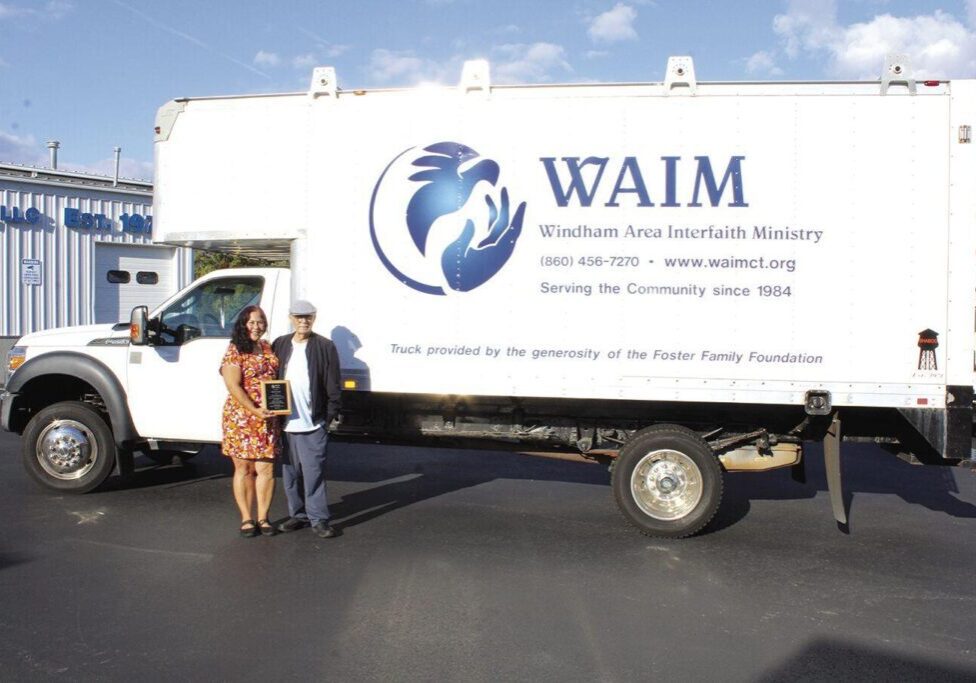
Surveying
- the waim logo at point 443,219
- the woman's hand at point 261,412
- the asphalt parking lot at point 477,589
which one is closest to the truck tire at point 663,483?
the asphalt parking lot at point 477,589

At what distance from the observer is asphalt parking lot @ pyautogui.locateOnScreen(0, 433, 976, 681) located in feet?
14.0

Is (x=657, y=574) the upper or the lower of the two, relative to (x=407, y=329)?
lower

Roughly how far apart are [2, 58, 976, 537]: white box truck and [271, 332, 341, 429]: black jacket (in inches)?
15.3

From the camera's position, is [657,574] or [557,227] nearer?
[657,574]

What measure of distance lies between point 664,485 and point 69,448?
519 centimetres

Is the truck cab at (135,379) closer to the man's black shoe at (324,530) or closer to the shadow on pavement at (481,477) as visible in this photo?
the shadow on pavement at (481,477)

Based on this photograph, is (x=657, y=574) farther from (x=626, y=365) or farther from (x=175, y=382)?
(x=175, y=382)

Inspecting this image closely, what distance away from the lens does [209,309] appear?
7.30m

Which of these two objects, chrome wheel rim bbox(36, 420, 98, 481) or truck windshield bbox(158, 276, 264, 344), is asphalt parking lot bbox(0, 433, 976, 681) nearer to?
chrome wheel rim bbox(36, 420, 98, 481)

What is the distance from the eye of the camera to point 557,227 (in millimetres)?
6387

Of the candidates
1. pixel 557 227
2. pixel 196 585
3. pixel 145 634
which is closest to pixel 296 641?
pixel 145 634

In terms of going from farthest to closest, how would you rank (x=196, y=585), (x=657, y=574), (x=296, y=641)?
1. (x=657, y=574)
2. (x=196, y=585)
3. (x=296, y=641)

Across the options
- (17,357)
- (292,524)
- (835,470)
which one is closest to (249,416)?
(292,524)

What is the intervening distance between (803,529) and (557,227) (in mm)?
3315
